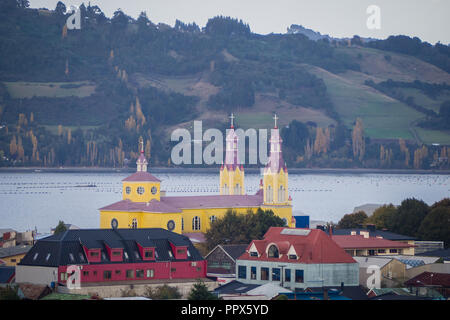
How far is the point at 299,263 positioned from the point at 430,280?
147 inches

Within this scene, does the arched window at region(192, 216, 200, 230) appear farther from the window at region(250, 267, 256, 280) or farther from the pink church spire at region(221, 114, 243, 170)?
the window at region(250, 267, 256, 280)

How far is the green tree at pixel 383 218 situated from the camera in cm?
4730

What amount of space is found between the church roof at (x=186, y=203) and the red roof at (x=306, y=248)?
45.4 ft

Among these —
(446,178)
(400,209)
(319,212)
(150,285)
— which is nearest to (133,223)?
(400,209)

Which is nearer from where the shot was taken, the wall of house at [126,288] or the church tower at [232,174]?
the wall of house at [126,288]

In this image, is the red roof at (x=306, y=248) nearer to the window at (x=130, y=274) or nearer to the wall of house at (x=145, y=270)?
the wall of house at (x=145, y=270)

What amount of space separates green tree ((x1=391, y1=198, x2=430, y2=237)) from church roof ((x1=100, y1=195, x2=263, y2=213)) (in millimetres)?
6796

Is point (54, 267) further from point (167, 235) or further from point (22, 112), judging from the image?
point (22, 112)

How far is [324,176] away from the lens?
599ft

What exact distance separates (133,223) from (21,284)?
19545mm

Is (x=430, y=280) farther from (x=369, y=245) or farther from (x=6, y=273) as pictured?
(x=6, y=273)

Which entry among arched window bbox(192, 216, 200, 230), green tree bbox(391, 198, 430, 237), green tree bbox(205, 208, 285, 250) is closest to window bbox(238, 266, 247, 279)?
green tree bbox(205, 208, 285, 250)

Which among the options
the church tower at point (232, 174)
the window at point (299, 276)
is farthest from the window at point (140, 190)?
the window at point (299, 276)

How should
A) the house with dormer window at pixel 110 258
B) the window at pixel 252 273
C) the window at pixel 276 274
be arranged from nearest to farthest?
the house with dormer window at pixel 110 258 < the window at pixel 276 274 < the window at pixel 252 273
